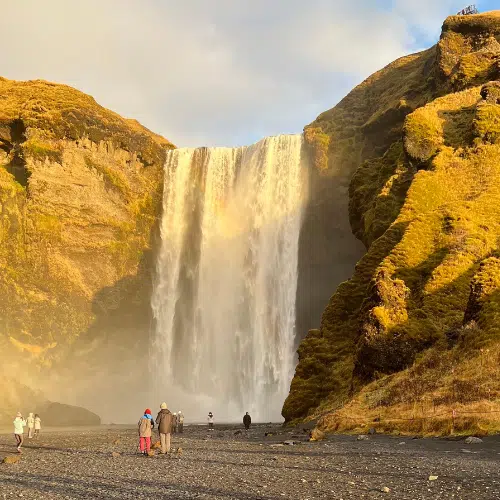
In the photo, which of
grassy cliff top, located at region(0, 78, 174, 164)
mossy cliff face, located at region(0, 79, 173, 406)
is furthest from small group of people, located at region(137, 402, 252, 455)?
grassy cliff top, located at region(0, 78, 174, 164)

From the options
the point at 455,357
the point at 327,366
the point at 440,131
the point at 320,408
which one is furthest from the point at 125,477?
the point at 440,131

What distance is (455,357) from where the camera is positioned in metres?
26.1

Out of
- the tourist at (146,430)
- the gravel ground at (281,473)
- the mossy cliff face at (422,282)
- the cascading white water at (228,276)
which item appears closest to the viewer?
the gravel ground at (281,473)

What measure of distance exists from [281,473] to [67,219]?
6440cm

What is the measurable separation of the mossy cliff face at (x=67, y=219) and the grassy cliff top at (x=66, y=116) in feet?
0.42

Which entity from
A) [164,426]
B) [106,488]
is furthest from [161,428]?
[106,488]

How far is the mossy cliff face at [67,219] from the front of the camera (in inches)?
2736

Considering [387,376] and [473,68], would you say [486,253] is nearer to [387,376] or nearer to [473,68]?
[387,376]

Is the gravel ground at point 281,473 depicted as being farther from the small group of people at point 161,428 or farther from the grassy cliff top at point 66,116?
the grassy cliff top at point 66,116

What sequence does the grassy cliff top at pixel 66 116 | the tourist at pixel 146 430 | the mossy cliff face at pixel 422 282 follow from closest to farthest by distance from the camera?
the tourist at pixel 146 430, the mossy cliff face at pixel 422 282, the grassy cliff top at pixel 66 116

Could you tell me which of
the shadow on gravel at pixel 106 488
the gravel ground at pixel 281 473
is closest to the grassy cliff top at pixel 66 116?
the gravel ground at pixel 281 473

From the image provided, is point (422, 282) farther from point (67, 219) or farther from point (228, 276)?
point (67, 219)

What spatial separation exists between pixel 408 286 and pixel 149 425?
60.5 ft

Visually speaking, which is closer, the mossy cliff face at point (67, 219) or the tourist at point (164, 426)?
the tourist at point (164, 426)
